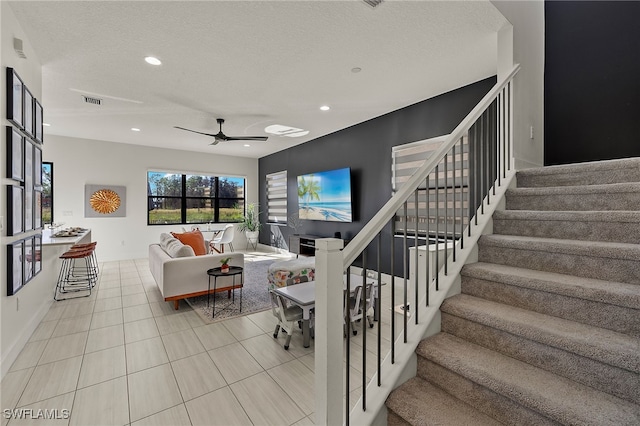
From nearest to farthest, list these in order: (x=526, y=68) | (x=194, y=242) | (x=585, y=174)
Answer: (x=585, y=174), (x=526, y=68), (x=194, y=242)

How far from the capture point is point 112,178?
6809 millimetres

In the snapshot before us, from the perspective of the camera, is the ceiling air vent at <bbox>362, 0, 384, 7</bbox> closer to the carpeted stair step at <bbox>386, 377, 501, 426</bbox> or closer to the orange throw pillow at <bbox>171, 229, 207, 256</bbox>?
the carpeted stair step at <bbox>386, 377, 501, 426</bbox>

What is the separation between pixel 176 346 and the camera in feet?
8.82

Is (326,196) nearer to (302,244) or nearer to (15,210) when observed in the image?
(302,244)

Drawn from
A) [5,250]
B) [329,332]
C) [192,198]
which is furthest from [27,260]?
[192,198]

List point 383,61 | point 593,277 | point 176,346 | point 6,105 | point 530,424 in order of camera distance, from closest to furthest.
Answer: point 530,424, point 593,277, point 6,105, point 176,346, point 383,61

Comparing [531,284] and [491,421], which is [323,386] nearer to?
[491,421]

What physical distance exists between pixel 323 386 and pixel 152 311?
10.4 ft

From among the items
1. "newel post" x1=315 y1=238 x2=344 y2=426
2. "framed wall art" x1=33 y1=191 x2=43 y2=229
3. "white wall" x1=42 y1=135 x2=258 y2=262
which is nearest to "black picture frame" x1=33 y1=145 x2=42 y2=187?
"framed wall art" x1=33 y1=191 x2=43 y2=229

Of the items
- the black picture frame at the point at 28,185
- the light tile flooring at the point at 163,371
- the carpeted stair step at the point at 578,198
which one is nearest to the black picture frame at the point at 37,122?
the black picture frame at the point at 28,185

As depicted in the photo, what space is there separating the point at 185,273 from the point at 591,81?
513 cm

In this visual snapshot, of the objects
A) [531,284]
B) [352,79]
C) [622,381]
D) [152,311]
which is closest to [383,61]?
[352,79]

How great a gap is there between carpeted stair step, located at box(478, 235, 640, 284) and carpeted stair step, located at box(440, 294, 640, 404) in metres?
0.36

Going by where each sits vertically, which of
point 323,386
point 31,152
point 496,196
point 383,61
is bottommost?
point 323,386
